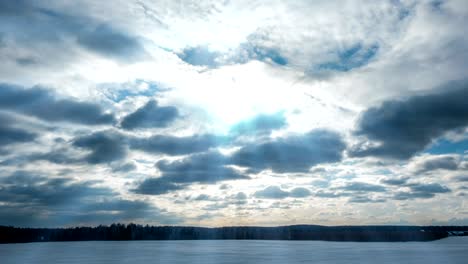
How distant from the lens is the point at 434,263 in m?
74.3

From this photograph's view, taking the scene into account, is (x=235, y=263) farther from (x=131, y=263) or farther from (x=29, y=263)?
(x=29, y=263)

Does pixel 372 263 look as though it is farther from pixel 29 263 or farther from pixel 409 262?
pixel 29 263

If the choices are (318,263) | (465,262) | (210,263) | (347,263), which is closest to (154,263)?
(210,263)

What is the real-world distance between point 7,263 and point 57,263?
890 cm

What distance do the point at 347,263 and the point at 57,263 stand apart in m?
52.9

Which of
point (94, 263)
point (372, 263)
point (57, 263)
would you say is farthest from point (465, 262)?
point (57, 263)

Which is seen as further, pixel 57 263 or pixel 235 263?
pixel 57 263

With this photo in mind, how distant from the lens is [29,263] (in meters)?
78.3

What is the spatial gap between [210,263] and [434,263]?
40.0 meters

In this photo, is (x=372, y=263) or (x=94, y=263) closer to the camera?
(x=372, y=263)

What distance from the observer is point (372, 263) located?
71250 mm

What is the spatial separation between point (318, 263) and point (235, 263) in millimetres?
14449

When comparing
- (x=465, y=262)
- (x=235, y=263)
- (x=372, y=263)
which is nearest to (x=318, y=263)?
(x=372, y=263)

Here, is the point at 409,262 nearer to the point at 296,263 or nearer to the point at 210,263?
the point at 296,263
